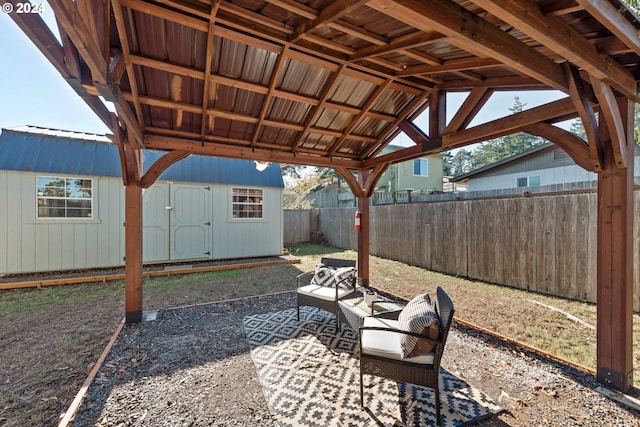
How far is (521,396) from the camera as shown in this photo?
7.78 feet

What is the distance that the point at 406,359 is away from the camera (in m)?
2.21

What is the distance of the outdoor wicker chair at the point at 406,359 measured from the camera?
2133 mm

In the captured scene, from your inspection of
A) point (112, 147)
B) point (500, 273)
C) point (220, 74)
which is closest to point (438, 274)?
point (500, 273)

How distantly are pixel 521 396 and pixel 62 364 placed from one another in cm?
462

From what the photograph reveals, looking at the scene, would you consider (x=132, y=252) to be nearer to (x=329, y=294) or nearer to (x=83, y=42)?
(x=329, y=294)

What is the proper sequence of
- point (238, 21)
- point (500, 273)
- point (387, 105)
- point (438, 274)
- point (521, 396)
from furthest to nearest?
point (438, 274) < point (500, 273) < point (387, 105) < point (238, 21) < point (521, 396)

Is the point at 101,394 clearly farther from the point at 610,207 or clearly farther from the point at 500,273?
the point at 500,273

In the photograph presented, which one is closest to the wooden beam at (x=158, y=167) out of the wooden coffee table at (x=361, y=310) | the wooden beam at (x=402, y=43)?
the wooden beam at (x=402, y=43)

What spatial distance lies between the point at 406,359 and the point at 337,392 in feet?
2.40

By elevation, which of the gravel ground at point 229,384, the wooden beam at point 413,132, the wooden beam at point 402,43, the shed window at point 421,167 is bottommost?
the gravel ground at point 229,384

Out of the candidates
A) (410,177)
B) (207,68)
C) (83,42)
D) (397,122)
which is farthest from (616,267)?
(410,177)

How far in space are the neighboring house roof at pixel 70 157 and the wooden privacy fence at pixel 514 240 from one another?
6191 millimetres

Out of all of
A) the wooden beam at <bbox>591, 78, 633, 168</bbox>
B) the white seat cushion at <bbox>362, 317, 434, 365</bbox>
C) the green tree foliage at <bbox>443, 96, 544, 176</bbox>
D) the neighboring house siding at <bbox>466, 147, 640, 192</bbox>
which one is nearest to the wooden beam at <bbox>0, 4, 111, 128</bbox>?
the white seat cushion at <bbox>362, 317, 434, 365</bbox>

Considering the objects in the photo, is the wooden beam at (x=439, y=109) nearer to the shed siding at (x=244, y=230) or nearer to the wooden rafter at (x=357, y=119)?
the wooden rafter at (x=357, y=119)
